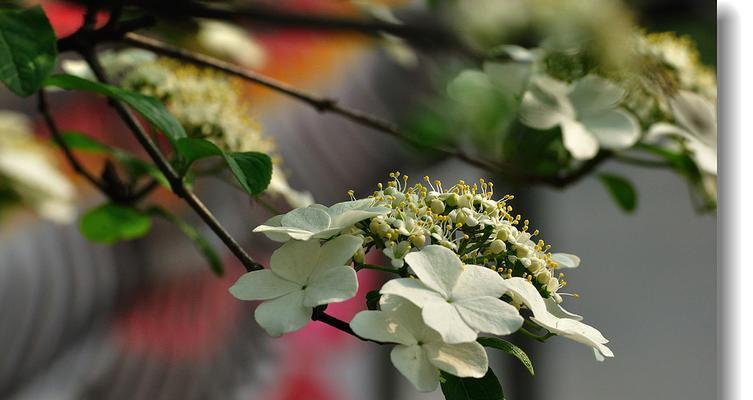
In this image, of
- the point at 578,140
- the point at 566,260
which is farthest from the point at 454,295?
the point at 578,140

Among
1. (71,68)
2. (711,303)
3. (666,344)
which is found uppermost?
(71,68)

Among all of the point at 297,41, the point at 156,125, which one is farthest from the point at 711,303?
the point at 156,125

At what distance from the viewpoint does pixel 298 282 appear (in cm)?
41

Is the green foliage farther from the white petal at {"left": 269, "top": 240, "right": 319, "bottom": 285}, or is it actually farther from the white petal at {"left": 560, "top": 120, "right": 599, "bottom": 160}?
the white petal at {"left": 560, "top": 120, "right": 599, "bottom": 160}

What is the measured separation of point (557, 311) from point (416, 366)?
8cm

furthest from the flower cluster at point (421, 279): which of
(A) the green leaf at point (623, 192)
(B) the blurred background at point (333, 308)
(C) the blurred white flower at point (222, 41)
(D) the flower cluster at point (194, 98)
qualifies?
(B) the blurred background at point (333, 308)

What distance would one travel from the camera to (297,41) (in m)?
2.08

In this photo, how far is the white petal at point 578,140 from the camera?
27.8 inches

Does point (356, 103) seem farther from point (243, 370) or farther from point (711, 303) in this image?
point (711, 303)

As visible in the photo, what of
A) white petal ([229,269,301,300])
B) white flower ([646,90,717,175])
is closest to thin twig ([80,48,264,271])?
white petal ([229,269,301,300])

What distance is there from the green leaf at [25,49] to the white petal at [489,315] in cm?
27

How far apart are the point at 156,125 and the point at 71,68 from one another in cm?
32

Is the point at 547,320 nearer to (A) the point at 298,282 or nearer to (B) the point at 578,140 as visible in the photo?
(A) the point at 298,282

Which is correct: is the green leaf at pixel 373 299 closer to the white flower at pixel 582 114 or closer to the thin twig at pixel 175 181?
the thin twig at pixel 175 181
